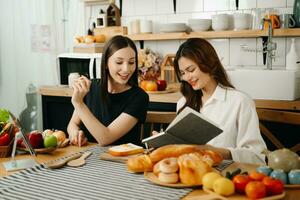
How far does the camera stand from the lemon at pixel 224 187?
3.92 feet

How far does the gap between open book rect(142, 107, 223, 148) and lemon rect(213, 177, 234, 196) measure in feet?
1.03

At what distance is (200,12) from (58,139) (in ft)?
7.46

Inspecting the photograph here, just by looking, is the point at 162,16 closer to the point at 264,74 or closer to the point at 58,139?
the point at 264,74

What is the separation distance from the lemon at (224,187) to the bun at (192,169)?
0.09m

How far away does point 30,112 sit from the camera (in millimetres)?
3973

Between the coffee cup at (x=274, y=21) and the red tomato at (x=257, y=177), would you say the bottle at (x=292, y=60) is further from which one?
the red tomato at (x=257, y=177)

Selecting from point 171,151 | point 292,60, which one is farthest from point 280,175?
point 292,60

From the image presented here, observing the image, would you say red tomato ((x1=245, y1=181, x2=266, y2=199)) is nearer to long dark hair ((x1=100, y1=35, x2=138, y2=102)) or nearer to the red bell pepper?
the red bell pepper

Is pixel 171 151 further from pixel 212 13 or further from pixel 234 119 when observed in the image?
pixel 212 13

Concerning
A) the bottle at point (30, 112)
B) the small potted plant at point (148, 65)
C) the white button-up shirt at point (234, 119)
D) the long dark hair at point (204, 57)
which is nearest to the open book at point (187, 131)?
the white button-up shirt at point (234, 119)

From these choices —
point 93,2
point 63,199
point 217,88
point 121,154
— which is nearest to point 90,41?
point 93,2

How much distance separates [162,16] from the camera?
13.1 feet

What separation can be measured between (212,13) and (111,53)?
5.80 ft

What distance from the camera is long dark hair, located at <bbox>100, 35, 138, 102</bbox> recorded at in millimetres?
2188
